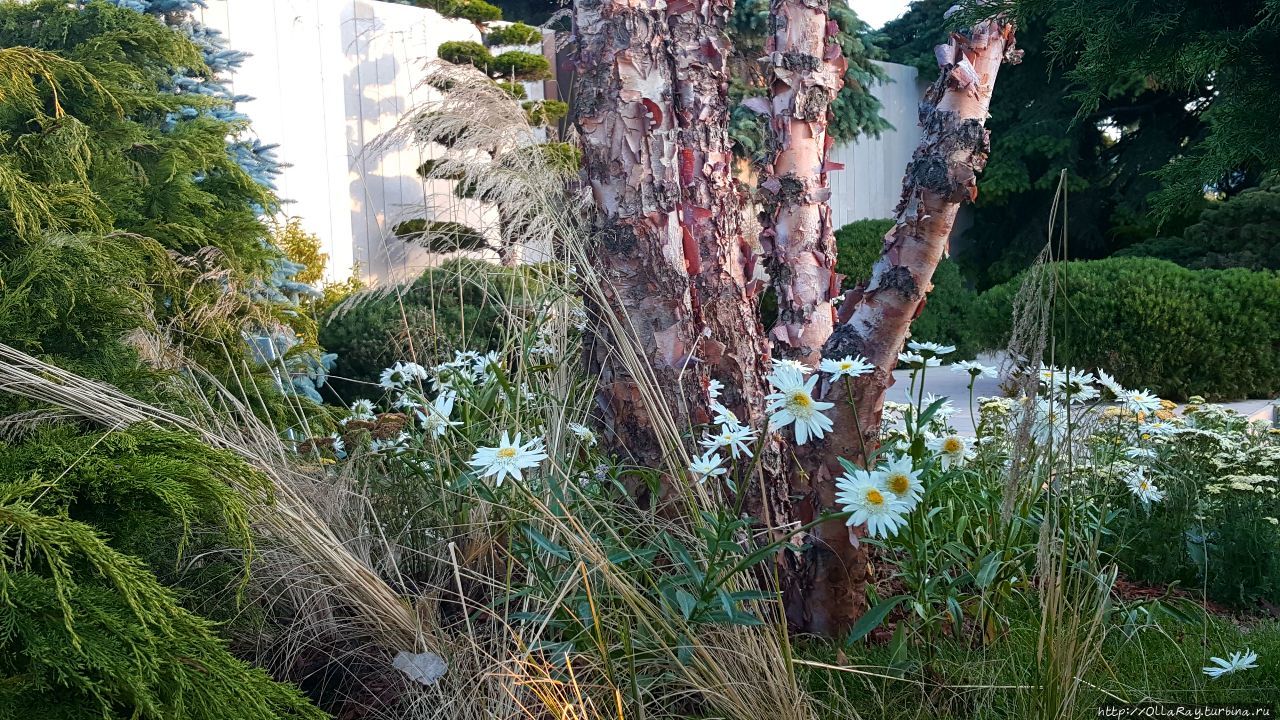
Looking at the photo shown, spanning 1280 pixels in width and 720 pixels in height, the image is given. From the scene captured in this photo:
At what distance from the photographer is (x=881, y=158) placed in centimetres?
1203

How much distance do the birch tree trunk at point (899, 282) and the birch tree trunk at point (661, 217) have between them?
324mm

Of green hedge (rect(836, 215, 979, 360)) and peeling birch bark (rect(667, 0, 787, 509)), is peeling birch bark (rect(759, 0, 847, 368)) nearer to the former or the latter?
peeling birch bark (rect(667, 0, 787, 509))

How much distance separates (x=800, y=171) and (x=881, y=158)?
965cm

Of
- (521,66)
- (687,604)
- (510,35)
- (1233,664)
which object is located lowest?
(1233,664)

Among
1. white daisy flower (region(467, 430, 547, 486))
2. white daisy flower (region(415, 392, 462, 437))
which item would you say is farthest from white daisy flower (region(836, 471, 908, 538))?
white daisy flower (region(415, 392, 462, 437))

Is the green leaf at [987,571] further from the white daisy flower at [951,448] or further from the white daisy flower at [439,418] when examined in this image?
the white daisy flower at [439,418]

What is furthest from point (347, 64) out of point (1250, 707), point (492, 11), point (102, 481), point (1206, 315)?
point (1250, 707)

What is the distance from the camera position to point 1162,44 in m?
1.71

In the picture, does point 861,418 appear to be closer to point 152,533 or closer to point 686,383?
point 686,383

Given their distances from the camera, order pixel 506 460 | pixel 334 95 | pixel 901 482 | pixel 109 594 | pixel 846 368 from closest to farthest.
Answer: pixel 109 594 < pixel 506 460 < pixel 901 482 < pixel 846 368 < pixel 334 95

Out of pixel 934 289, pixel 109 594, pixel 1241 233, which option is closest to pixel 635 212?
pixel 109 594

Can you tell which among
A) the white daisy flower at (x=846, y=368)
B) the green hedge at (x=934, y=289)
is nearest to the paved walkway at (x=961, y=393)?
the green hedge at (x=934, y=289)

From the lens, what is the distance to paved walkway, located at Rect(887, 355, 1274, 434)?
18.4 feet

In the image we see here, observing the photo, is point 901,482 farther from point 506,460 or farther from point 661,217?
point 661,217
